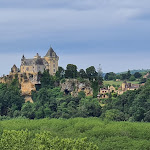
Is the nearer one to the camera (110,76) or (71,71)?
(71,71)

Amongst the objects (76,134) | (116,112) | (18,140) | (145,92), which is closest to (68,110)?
(116,112)

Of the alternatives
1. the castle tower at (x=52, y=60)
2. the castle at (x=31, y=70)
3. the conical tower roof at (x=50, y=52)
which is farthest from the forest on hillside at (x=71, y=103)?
the conical tower roof at (x=50, y=52)

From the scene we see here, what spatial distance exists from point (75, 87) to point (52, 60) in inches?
302

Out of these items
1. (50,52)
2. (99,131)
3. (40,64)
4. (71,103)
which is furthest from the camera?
(50,52)

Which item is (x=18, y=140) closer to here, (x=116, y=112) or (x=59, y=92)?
(x=116, y=112)

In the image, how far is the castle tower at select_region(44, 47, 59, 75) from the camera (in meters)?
88.2

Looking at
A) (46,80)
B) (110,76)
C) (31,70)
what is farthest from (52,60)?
(110,76)

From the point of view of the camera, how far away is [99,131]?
55.0 m

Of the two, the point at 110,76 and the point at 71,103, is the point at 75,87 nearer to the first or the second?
the point at 71,103

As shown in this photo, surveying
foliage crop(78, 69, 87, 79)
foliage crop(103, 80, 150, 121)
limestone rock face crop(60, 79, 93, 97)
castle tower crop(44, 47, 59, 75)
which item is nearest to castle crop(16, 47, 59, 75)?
castle tower crop(44, 47, 59, 75)

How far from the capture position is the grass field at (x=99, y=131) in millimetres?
48031

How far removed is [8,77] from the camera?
89.2 metres

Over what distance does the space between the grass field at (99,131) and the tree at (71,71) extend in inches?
960

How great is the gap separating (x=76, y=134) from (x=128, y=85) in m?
35.2
